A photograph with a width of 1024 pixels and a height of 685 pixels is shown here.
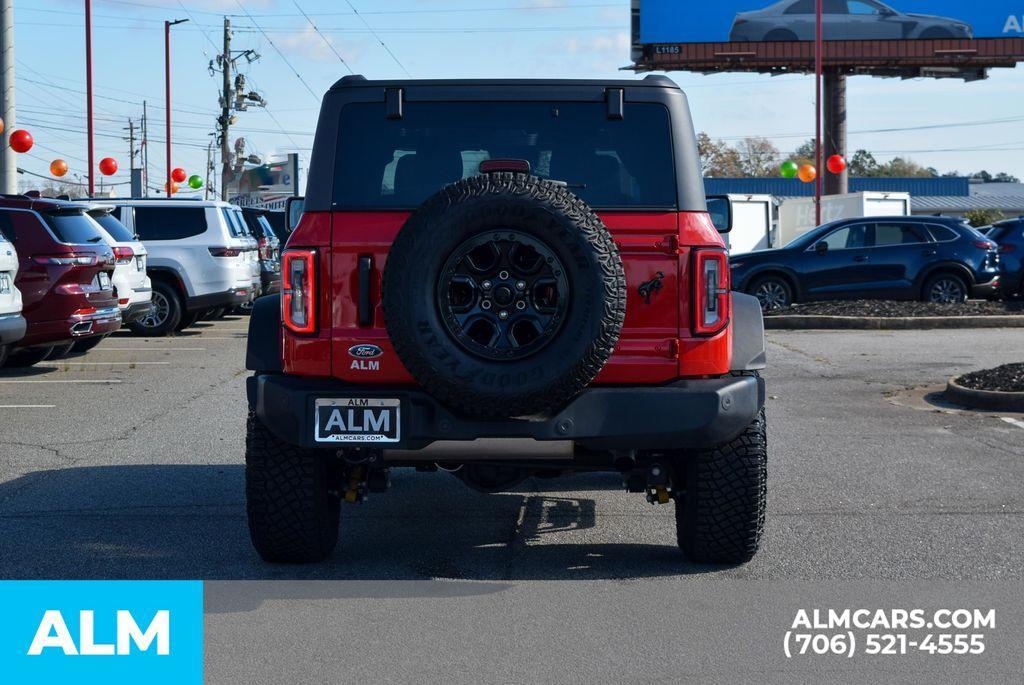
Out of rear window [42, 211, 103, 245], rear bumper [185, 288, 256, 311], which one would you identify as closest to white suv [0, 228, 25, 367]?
rear window [42, 211, 103, 245]

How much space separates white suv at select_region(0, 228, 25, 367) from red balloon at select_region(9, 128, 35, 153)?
12.2m

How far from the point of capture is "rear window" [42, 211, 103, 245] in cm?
1485

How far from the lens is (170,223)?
20.9m

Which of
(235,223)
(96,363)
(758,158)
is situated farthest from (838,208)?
(758,158)

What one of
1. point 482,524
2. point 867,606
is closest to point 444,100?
point 482,524

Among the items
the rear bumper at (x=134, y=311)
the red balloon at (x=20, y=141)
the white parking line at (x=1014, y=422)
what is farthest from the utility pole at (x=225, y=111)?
the white parking line at (x=1014, y=422)

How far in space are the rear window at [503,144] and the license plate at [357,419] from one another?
95 cm

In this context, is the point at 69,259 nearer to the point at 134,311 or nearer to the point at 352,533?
the point at 134,311

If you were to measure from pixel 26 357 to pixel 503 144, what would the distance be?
11.0 m

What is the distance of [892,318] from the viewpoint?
21.3 m

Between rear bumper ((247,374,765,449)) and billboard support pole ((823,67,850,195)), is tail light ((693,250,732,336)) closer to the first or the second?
rear bumper ((247,374,765,449))

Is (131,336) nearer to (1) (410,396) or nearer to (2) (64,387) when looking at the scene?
(2) (64,387)

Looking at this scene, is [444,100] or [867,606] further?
[444,100]

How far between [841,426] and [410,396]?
6.11m
